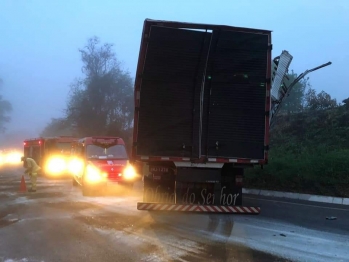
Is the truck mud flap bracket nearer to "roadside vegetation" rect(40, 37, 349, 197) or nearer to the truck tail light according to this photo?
the truck tail light

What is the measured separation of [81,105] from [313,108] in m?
31.5

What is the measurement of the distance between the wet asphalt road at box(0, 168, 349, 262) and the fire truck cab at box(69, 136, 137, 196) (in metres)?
3.17

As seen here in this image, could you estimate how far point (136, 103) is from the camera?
34.7 ft

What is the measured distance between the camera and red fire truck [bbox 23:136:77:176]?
96.8 ft

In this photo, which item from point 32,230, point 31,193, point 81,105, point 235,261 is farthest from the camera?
point 81,105

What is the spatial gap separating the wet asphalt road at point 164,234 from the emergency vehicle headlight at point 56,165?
53.3 ft

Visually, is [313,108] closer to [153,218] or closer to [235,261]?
A: [153,218]

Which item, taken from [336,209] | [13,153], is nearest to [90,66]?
[13,153]

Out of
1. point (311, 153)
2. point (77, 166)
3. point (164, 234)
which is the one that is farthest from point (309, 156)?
point (164, 234)

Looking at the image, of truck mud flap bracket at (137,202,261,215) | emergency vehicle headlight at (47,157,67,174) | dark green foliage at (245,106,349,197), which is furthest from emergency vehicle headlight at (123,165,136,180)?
emergency vehicle headlight at (47,157,67,174)

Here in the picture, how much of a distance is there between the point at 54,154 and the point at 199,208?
2243 cm

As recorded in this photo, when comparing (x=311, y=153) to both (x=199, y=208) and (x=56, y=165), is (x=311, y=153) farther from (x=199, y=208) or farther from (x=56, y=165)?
(x=56, y=165)

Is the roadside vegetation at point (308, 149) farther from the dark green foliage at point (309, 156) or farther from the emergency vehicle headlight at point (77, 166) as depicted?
the emergency vehicle headlight at point (77, 166)

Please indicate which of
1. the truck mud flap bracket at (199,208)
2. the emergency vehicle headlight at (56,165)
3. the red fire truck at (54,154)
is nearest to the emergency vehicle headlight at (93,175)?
the truck mud flap bracket at (199,208)
